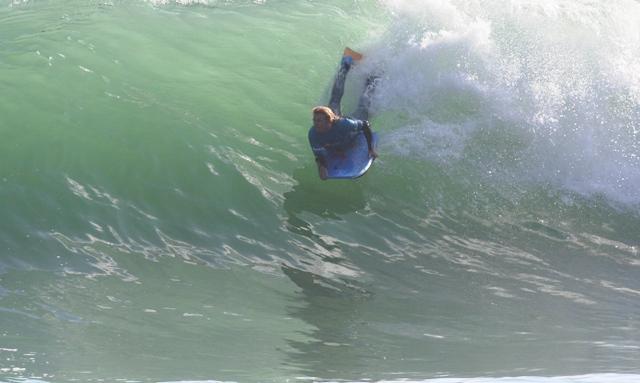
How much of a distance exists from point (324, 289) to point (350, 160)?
1811 millimetres

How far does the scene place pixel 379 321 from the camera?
7.12m

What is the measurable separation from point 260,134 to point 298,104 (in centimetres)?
108

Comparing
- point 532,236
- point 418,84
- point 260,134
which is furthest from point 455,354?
point 418,84

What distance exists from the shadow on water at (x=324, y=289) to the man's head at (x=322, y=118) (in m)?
0.90

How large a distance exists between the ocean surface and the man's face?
91 centimetres

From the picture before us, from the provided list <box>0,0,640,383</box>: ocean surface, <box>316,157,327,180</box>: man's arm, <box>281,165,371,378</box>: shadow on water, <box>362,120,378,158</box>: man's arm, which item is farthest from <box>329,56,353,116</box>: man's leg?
<box>316,157,327,180</box>: man's arm

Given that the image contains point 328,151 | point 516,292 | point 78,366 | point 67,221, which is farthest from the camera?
point 328,151

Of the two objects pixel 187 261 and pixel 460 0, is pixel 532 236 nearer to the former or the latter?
pixel 187 261

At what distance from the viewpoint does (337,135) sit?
29.5 feet

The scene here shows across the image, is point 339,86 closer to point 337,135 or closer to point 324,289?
point 337,135

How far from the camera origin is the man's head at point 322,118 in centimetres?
859

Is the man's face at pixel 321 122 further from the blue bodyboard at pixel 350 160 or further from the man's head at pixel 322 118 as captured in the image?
the blue bodyboard at pixel 350 160

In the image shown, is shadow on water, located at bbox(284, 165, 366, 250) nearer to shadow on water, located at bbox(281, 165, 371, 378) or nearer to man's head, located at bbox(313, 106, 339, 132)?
shadow on water, located at bbox(281, 165, 371, 378)

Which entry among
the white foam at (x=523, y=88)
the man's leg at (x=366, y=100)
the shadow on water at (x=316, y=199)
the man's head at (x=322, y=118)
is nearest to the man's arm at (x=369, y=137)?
the man's head at (x=322, y=118)
